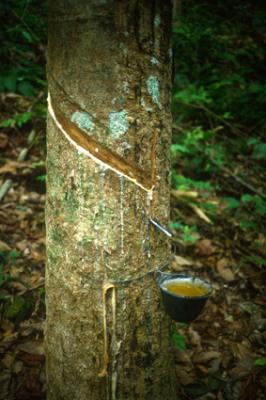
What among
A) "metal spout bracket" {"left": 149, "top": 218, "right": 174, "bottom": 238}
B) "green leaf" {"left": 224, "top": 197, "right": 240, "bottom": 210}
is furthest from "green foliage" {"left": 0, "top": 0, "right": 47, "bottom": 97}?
"metal spout bracket" {"left": 149, "top": 218, "right": 174, "bottom": 238}

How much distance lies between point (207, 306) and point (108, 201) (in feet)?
6.71

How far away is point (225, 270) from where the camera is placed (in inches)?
147

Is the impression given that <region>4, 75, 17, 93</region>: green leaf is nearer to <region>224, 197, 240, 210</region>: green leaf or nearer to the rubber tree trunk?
<region>224, 197, 240, 210</region>: green leaf

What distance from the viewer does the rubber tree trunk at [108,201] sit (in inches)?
61.6

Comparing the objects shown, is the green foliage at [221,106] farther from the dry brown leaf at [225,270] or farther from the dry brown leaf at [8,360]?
the dry brown leaf at [8,360]

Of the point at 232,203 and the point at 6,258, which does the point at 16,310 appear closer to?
the point at 6,258

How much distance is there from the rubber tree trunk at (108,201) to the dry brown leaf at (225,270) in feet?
6.13

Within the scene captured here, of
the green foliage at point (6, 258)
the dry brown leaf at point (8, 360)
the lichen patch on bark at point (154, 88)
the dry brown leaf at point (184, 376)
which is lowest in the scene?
the dry brown leaf at point (184, 376)

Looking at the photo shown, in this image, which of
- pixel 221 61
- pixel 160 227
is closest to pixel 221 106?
pixel 221 61

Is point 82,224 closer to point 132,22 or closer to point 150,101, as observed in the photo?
point 150,101

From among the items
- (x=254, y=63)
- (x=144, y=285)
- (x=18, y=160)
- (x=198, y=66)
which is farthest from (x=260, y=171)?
(x=144, y=285)

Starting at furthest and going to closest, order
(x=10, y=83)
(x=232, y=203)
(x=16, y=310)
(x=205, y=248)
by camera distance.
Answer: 1. (x=10, y=83)
2. (x=232, y=203)
3. (x=205, y=248)
4. (x=16, y=310)

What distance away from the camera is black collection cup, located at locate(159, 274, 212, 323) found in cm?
160

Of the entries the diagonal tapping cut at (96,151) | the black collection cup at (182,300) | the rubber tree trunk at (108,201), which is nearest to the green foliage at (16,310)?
the rubber tree trunk at (108,201)
